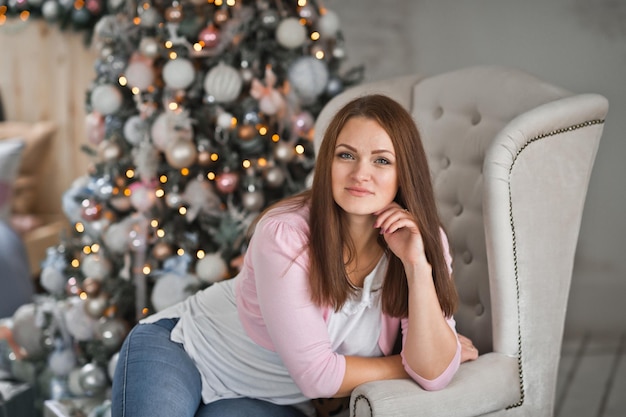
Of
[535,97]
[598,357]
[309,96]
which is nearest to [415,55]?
[309,96]

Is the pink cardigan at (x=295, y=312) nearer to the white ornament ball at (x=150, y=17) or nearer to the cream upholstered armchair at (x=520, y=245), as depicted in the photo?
the cream upholstered armchair at (x=520, y=245)

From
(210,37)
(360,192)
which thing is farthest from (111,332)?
(360,192)

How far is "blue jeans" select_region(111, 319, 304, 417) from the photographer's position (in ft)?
4.78

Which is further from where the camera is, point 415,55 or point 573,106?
point 415,55

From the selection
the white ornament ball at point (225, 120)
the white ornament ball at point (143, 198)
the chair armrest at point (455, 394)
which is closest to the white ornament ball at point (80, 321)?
the white ornament ball at point (143, 198)

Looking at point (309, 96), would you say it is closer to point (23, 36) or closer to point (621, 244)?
point (621, 244)

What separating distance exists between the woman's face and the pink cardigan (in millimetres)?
113

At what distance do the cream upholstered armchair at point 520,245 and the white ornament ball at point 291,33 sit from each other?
78 cm

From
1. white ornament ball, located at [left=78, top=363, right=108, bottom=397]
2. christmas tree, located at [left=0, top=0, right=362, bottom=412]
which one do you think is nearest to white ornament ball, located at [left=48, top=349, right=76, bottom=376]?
christmas tree, located at [left=0, top=0, right=362, bottom=412]

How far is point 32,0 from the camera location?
352cm

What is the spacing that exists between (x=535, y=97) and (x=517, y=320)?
0.52 meters

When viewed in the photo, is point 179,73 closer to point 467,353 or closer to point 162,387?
point 162,387

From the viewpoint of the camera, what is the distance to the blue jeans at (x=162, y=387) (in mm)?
1457

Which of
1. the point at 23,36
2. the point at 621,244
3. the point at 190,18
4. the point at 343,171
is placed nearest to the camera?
the point at 343,171
